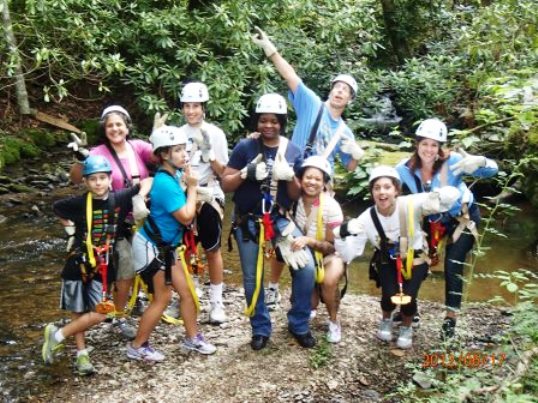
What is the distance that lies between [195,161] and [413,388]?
2867mm

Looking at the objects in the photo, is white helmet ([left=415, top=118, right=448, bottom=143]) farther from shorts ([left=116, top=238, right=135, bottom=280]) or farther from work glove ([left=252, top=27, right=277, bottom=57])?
shorts ([left=116, top=238, right=135, bottom=280])

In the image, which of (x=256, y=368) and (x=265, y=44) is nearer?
(x=256, y=368)

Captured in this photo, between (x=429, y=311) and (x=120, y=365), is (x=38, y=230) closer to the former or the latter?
(x=120, y=365)

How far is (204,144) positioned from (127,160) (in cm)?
77

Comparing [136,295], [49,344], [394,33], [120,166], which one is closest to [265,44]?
[120,166]

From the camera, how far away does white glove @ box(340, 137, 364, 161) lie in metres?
5.48

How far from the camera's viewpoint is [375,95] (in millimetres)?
13867

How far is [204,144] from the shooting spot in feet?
18.1

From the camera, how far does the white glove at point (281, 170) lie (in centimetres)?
473

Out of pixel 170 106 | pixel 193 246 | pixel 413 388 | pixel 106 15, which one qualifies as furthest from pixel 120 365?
pixel 170 106

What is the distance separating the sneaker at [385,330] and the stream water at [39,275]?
1.70 meters

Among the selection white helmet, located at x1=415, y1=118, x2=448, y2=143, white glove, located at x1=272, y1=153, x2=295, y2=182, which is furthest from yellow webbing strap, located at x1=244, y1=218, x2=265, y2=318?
white helmet, located at x1=415, y1=118, x2=448, y2=143

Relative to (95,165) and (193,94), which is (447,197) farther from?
(95,165)

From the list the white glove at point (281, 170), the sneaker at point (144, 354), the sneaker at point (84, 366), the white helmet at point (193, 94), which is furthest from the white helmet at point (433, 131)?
the sneaker at point (84, 366)
